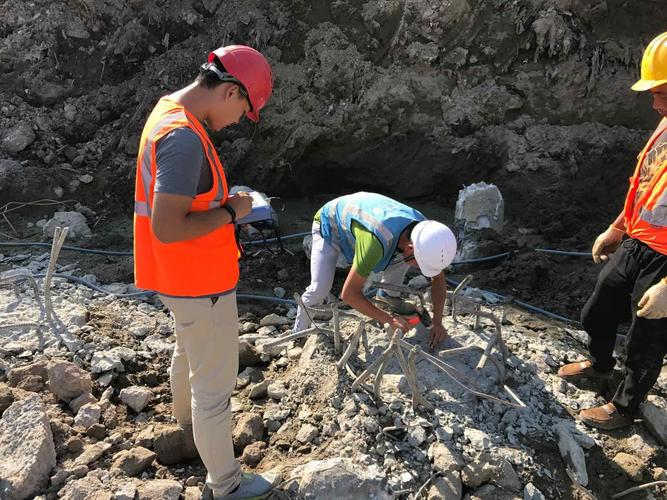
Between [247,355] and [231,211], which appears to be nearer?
[231,211]

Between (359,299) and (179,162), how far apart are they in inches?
54.8

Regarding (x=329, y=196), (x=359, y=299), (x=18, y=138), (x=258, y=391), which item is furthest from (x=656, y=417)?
(x=18, y=138)

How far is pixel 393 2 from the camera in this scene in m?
6.19

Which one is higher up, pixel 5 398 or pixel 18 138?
pixel 18 138

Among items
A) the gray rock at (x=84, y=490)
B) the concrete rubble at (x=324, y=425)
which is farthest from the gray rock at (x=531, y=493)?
the gray rock at (x=84, y=490)

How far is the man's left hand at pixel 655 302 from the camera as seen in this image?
2479mm

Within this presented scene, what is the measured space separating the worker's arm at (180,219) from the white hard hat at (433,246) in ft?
3.81

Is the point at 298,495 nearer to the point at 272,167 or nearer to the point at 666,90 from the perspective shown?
the point at 666,90

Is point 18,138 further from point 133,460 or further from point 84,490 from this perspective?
point 84,490

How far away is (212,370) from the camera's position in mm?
2125

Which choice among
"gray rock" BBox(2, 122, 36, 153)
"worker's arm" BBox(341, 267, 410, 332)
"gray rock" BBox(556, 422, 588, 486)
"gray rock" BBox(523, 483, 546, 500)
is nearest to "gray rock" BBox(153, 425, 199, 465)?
"worker's arm" BBox(341, 267, 410, 332)

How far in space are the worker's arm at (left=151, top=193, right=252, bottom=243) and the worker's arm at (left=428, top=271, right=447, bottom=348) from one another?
1.52m

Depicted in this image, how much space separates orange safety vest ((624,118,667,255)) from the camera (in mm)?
2596

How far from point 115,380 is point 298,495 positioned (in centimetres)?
143
